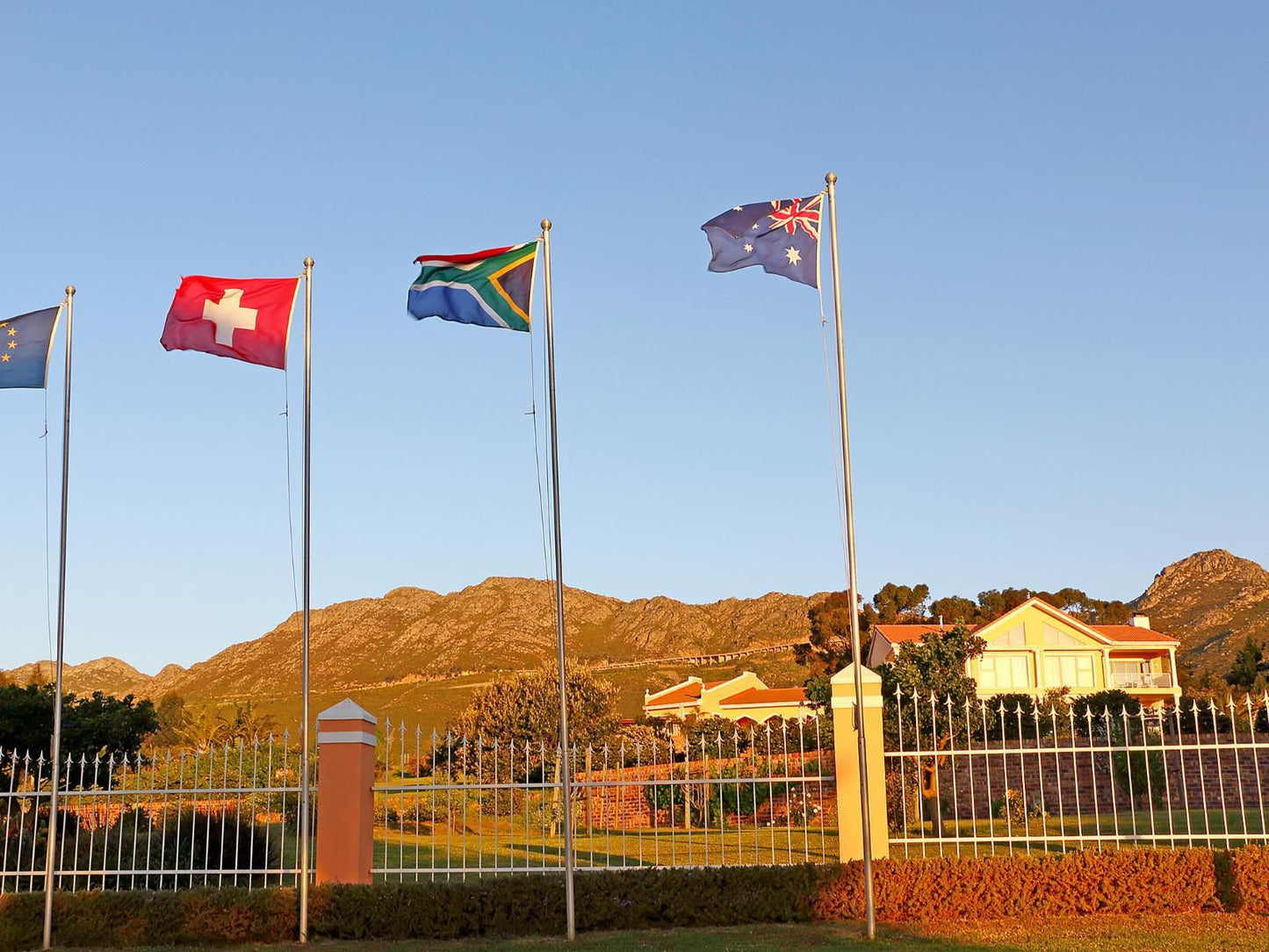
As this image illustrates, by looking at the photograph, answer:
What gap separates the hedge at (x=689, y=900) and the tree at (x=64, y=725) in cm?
1441

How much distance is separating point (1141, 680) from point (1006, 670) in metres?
6.58

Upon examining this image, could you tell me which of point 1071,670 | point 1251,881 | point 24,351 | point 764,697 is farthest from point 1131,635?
point 24,351

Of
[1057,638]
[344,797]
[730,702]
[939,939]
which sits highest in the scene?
[1057,638]

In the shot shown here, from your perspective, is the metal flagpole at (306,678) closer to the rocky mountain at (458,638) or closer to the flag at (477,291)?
the flag at (477,291)

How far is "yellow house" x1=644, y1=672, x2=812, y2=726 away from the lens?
6131 cm

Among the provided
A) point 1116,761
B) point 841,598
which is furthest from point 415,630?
point 1116,761

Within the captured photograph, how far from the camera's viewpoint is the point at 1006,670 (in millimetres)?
54344

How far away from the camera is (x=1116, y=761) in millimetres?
27781

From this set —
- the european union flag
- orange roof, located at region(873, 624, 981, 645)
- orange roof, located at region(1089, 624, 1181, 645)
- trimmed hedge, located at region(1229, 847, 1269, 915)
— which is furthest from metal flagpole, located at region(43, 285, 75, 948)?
orange roof, located at region(1089, 624, 1181, 645)

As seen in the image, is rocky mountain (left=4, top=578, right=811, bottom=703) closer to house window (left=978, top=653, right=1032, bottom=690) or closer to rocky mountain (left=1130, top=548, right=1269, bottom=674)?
rocky mountain (left=1130, top=548, right=1269, bottom=674)

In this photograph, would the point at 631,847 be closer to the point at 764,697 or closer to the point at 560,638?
the point at 560,638

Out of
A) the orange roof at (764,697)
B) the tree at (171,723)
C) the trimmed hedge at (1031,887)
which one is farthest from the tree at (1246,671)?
the trimmed hedge at (1031,887)

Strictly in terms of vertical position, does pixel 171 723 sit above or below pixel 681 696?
below

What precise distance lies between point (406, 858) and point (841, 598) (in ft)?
154
